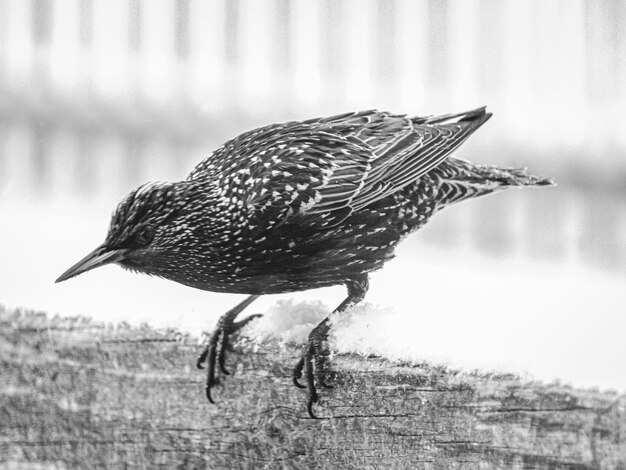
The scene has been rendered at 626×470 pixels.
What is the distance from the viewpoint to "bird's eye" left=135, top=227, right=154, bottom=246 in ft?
4.92

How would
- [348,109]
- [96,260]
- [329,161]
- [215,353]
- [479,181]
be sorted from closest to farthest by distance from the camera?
[215,353], [96,260], [329,161], [479,181], [348,109]

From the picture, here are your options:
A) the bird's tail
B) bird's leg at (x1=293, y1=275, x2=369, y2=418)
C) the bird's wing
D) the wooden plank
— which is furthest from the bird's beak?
the bird's tail

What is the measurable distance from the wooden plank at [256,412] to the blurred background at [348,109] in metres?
0.54

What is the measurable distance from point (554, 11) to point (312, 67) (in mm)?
595

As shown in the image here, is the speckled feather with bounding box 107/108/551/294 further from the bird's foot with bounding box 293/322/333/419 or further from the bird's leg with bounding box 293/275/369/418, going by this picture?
the bird's foot with bounding box 293/322/333/419

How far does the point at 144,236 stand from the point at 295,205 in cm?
26

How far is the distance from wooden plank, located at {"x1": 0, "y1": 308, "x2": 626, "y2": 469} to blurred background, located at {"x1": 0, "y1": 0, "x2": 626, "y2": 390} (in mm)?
540

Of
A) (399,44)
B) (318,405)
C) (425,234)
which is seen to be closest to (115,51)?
(399,44)

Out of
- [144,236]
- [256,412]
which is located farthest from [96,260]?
[256,412]

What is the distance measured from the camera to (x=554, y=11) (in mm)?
2059

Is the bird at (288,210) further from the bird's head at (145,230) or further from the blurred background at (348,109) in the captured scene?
the blurred background at (348,109)

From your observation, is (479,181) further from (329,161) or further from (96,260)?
(96,260)

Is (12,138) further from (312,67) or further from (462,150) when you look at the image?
(462,150)

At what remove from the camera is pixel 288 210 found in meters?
1.54
